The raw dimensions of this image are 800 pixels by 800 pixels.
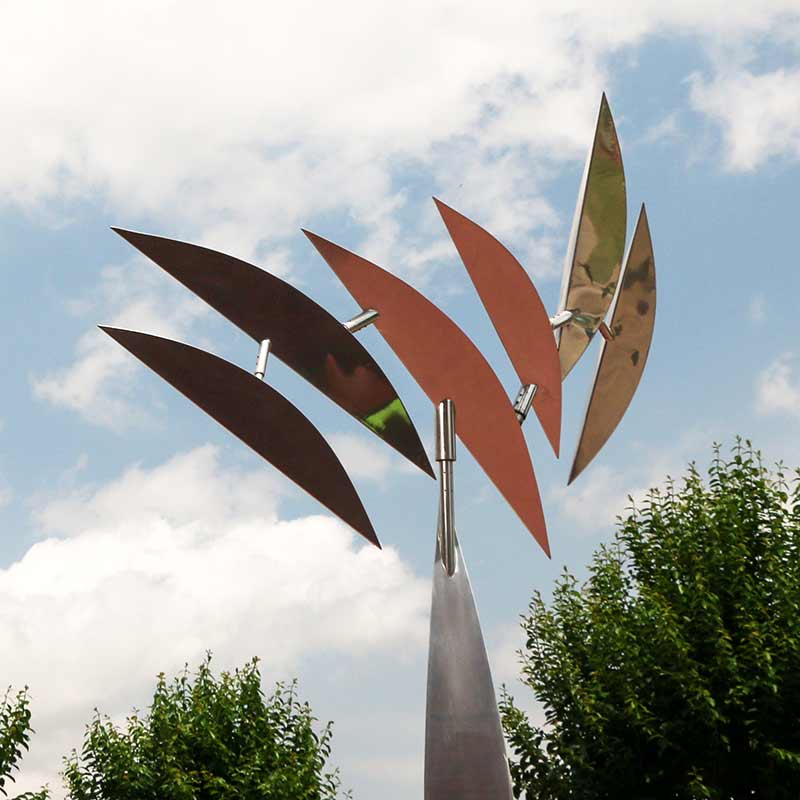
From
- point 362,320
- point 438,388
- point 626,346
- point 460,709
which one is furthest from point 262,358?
point 626,346

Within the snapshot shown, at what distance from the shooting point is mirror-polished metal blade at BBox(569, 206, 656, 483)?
29.4ft

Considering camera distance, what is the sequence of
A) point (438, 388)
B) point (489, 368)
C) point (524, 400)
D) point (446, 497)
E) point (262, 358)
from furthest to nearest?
point (524, 400), point (489, 368), point (438, 388), point (446, 497), point (262, 358)

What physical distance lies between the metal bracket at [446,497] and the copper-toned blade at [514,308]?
3.97ft

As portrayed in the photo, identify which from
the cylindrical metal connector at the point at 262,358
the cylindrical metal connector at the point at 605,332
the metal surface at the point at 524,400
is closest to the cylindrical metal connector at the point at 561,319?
the cylindrical metal connector at the point at 605,332

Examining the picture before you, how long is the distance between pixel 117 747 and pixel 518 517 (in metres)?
6.27

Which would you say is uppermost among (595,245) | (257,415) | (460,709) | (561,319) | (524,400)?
(595,245)

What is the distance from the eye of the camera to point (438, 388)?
24.4ft

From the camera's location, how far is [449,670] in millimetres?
6707

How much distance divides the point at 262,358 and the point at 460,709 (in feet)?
8.04

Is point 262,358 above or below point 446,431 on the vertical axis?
above

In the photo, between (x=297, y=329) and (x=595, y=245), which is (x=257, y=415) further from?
(x=595, y=245)

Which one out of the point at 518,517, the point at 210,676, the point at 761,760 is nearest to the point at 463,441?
the point at 518,517

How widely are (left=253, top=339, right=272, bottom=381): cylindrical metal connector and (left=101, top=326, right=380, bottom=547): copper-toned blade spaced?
103 millimetres

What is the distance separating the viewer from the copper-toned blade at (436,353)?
745cm
